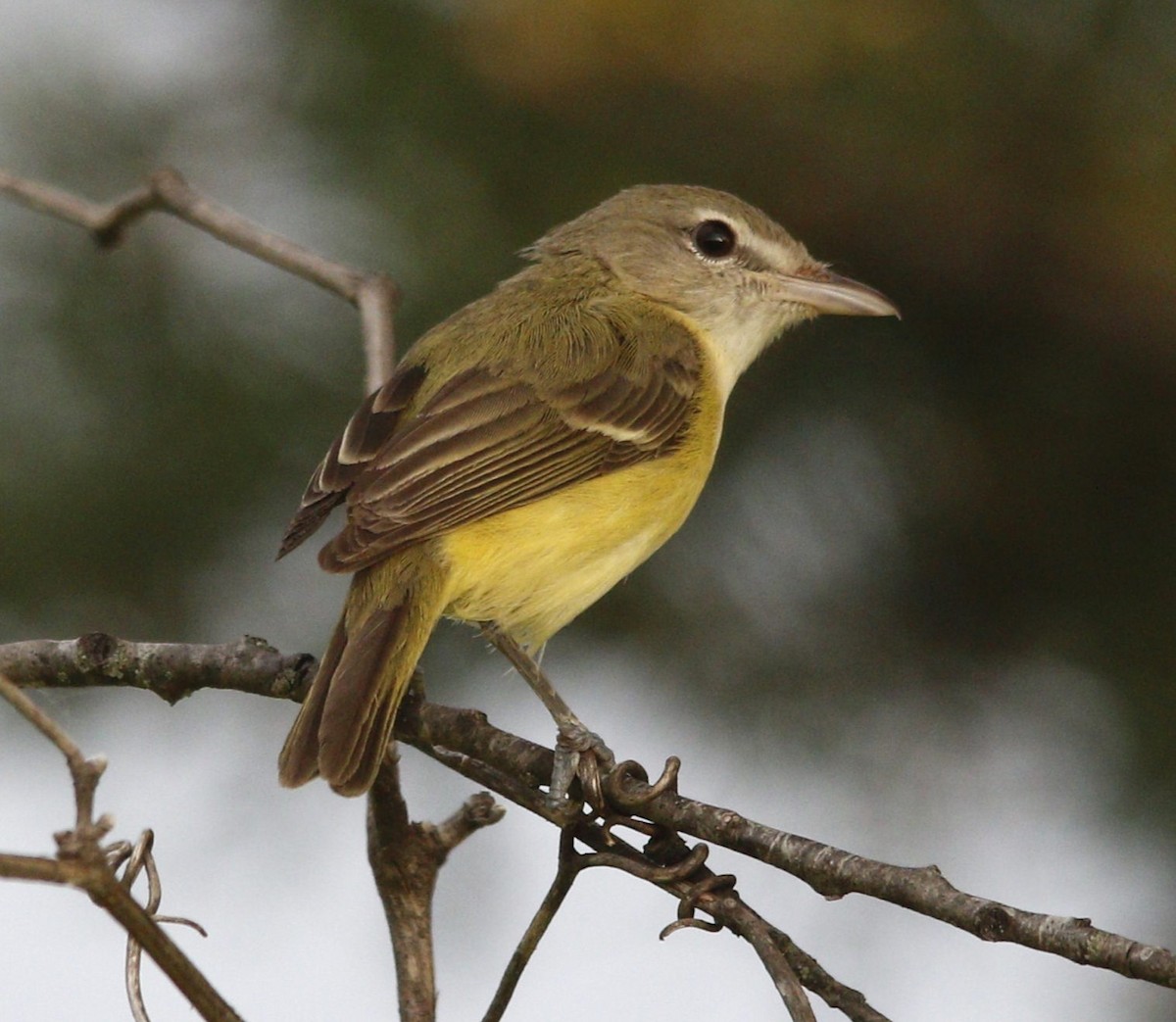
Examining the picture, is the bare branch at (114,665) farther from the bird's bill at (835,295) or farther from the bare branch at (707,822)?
the bird's bill at (835,295)

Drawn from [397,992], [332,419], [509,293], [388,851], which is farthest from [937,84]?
[397,992]

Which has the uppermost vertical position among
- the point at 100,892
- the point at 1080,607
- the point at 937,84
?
the point at 937,84

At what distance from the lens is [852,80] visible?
3664 millimetres

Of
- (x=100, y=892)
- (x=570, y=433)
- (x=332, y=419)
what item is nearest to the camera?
(x=100, y=892)

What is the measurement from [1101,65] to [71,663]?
258cm

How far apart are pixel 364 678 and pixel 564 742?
360 mm

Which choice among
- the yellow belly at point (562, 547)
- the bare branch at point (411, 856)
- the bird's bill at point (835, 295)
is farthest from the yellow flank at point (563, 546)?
the bare branch at point (411, 856)

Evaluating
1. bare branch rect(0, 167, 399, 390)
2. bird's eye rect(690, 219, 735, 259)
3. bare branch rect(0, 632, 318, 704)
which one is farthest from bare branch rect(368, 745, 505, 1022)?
bird's eye rect(690, 219, 735, 259)

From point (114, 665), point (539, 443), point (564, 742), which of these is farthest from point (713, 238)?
point (114, 665)

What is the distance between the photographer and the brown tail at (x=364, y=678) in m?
2.63

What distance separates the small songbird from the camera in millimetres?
2934

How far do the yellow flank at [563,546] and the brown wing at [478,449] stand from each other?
38 millimetres

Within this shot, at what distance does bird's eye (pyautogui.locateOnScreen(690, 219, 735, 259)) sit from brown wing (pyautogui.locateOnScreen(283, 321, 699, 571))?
56 centimetres

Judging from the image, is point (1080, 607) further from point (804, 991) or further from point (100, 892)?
point (100, 892)
